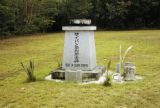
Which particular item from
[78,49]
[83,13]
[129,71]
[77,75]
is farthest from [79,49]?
[83,13]

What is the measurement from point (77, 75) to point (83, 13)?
981 inches

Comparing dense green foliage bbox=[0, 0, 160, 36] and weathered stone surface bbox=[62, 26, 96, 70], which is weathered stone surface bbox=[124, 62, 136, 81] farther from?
dense green foliage bbox=[0, 0, 160, 36]

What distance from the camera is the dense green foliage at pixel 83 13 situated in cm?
2653

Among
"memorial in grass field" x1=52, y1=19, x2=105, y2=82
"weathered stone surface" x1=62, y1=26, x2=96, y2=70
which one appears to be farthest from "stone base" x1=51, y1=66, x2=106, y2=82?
"weathered stone surface" x1=62, y1=26, x2=96, y2=70

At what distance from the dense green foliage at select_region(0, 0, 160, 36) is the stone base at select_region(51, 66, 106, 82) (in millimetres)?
17587

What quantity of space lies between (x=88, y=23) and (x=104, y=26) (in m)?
27.6

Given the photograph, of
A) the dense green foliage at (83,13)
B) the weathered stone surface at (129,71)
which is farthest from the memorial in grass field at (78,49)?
the dense green foliage at (83,13)

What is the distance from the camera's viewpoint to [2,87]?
7461mm

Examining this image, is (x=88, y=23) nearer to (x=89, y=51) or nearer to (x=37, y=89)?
(x=89, y=51)

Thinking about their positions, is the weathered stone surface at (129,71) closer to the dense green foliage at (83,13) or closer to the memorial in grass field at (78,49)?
the memorial in grass field at (78,49)

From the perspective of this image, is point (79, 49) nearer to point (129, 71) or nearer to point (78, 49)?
point (78, 49)

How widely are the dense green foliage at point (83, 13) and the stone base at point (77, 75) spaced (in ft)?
57.7

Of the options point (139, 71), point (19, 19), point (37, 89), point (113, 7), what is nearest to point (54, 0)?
point (19, 19)

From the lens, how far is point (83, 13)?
32.2 m
